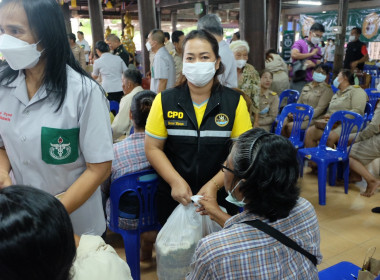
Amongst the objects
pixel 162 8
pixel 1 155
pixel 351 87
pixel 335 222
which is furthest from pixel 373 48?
pixel 1 155

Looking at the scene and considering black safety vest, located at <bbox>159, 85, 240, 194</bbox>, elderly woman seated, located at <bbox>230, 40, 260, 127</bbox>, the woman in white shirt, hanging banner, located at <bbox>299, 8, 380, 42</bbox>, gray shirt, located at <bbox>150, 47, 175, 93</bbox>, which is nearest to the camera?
black safety vest, located at <bbox>159, 85, 240, 194</bbox>

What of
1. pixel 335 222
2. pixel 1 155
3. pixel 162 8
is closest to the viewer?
pixel 1 155

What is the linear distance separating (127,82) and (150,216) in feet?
6.57

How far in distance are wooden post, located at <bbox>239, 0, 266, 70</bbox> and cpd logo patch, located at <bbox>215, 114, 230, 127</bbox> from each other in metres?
3.84

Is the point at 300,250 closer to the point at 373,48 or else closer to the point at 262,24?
the point at 262,24

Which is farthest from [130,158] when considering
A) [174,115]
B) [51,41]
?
[51,41]

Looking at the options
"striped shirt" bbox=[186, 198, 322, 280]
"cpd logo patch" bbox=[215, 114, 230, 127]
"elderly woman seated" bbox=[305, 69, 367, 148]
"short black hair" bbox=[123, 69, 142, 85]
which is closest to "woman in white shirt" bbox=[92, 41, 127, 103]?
"short black hair" bbox=[123, 69, 142, 85]

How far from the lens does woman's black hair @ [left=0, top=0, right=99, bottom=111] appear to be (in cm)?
102

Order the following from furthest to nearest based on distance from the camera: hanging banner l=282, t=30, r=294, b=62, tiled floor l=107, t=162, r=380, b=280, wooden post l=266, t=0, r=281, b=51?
wooden post l=266, t=0, r=281, b=51, hanging banner l=282, t=30, r=294, b=62, tiled floor l=107, t=162, r=380, b=280

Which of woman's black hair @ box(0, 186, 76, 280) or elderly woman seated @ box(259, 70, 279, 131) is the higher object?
woman's black hair @ box(0, 186, 76, 280)

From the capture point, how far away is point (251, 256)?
1.04 meters

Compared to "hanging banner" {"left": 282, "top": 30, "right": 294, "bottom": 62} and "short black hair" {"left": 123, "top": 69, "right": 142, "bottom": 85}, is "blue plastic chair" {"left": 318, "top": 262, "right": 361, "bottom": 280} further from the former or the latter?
"hanging banner" {"left": 282, "top": 30, "right": 294, "bottom": 62}

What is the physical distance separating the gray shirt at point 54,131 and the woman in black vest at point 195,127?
0.59 metres

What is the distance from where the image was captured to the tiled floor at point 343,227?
250 centimetres
